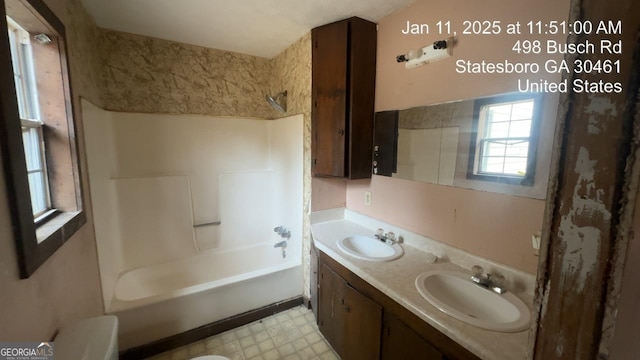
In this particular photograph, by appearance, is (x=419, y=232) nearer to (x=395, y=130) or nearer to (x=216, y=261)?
(x=395, y=130)

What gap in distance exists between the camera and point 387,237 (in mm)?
1859

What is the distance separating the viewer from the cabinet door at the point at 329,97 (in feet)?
6.25

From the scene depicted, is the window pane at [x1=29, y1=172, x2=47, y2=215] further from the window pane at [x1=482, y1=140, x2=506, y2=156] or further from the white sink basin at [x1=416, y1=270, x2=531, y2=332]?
the window pane at [x1=482, y1=140, x2=506, y2=156]

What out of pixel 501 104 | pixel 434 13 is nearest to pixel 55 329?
pixel 501 104

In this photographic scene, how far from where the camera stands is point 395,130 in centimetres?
185

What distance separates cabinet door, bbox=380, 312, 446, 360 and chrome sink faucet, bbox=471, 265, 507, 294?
0.43m

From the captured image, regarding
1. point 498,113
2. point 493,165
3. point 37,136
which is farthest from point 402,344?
point 37,136

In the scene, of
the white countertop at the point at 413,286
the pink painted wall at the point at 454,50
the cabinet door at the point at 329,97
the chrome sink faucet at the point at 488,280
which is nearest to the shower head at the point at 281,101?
the cabinet door at the point at 329,97

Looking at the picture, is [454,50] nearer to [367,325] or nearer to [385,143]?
[385,143]

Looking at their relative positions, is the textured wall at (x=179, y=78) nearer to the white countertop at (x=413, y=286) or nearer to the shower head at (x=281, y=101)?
the shower head at (x=281, y=101)

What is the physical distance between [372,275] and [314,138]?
47.7 inches

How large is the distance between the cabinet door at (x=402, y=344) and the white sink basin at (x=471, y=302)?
0.62 feet

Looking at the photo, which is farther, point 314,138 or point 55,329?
point 314,138

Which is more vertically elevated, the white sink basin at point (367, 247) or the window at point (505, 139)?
the window at point (505, 139)
